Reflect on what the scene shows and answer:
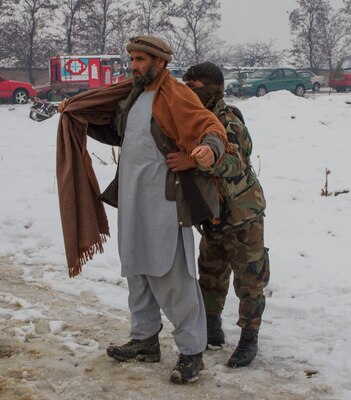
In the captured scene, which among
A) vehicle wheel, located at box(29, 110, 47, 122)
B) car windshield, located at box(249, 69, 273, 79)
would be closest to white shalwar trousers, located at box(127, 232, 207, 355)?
vehicle wheel, located at box(29, 110, 47, 122)

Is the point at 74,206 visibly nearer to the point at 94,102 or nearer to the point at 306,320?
the point at 94,102

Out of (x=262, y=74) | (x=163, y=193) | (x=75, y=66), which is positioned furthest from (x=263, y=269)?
(x=75, y=66)

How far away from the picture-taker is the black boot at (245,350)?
3.60 m

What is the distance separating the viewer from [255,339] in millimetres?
3725

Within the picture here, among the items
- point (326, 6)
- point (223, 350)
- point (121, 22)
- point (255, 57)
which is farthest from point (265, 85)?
point (255, 57)

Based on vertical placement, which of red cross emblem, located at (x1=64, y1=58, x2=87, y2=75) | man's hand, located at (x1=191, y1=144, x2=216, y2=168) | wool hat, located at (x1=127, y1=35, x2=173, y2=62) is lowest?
man's hand, located at (x1=191, y1=144, x2=216, y2=168)

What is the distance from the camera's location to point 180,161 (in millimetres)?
3146

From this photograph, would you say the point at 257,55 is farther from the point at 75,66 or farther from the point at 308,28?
the point at 75,66

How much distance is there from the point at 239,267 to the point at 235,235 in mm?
190

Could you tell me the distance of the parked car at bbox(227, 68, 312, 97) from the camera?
2462 centimetres

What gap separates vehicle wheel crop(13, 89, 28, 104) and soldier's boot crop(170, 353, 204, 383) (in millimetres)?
21418

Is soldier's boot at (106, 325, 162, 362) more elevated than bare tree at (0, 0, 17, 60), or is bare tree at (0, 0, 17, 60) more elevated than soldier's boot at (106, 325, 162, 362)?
bare tree at (0, 0, 17, 60)

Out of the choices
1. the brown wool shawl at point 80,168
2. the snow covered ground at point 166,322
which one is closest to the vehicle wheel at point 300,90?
the snow covered ground at point 166,322

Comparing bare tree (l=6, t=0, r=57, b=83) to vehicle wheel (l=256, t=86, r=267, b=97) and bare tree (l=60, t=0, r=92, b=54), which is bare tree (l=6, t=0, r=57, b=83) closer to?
A: bare tree (l=60, t=0, r=92, b=54)
